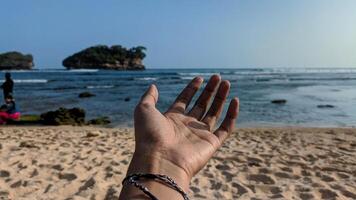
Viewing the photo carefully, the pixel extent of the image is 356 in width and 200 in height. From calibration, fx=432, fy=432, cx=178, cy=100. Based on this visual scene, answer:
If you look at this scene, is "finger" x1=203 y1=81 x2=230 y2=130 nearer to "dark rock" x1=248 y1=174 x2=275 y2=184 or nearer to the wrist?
the wrist

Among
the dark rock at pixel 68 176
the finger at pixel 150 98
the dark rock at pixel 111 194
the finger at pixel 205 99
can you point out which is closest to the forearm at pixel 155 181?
the finger at pixel 150 98

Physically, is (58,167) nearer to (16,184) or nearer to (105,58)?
(16,184)

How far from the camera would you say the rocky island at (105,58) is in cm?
10444

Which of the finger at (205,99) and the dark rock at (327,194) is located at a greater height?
the finger at (205,99)

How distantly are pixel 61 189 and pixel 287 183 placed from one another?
2650mm

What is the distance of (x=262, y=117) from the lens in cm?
1525

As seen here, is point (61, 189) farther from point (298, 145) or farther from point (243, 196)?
point (298, 145)

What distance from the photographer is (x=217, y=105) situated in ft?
8.65

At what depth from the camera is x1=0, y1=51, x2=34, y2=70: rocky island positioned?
103m

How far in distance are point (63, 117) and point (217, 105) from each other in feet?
36.5

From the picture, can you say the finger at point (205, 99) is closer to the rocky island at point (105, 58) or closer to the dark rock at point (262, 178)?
the dark rock at point (262, 178)

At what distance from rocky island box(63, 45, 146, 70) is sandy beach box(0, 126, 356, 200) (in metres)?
97.6

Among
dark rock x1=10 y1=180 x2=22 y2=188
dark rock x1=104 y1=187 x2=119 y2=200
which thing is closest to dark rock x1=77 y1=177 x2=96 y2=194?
dark rock x1=104 y1=187 x2=119 y2=200

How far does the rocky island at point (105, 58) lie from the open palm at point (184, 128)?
10245cm
